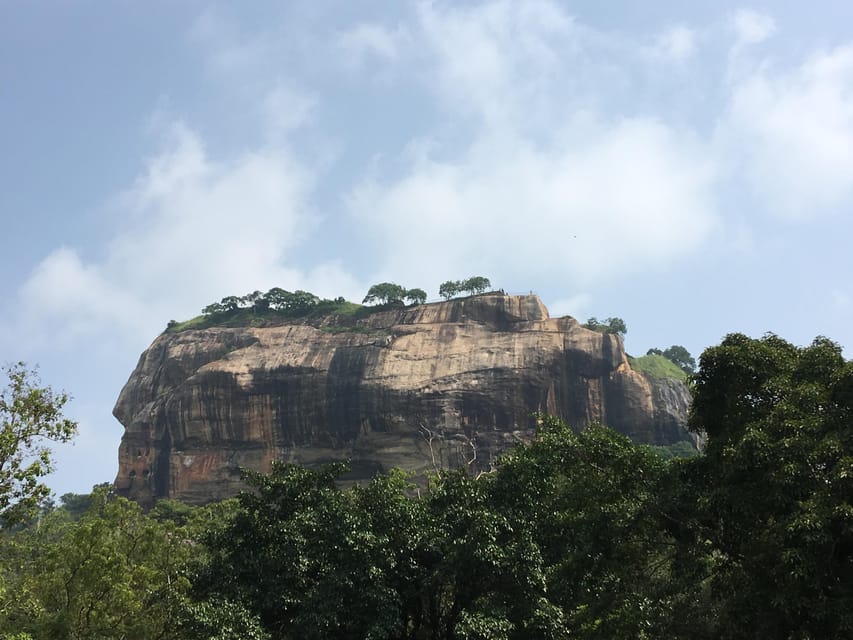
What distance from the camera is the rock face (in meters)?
55.9

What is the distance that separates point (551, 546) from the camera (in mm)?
14922

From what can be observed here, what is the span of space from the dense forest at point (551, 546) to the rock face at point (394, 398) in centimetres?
3809

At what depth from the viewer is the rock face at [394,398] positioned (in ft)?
184

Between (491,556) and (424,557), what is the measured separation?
179 centimetres

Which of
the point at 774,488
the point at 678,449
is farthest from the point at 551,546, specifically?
the point at 678,449

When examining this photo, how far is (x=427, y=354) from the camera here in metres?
57.9

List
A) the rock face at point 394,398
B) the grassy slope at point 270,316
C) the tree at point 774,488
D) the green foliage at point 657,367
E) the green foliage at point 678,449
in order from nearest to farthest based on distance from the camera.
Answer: the tree at point 774,488
the rock face at point 394,398
the green foliage at point 678,449
the grassy slope at point 270,316
the green foliage at point 657,367

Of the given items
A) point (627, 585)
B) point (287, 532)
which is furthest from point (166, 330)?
point (627, 585)

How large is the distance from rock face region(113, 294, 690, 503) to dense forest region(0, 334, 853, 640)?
125 feet

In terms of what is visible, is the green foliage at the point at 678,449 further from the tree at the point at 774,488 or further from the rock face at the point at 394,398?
the tree at the point at 774,488

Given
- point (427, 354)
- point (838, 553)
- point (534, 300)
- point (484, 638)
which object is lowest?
point (484, 638)

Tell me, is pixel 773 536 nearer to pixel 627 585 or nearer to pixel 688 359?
pixel 627 585

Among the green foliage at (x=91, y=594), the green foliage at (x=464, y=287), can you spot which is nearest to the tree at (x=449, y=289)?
the green foliage at (x=464, y=287)

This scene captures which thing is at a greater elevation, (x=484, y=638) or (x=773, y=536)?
(x=773, y=536)
